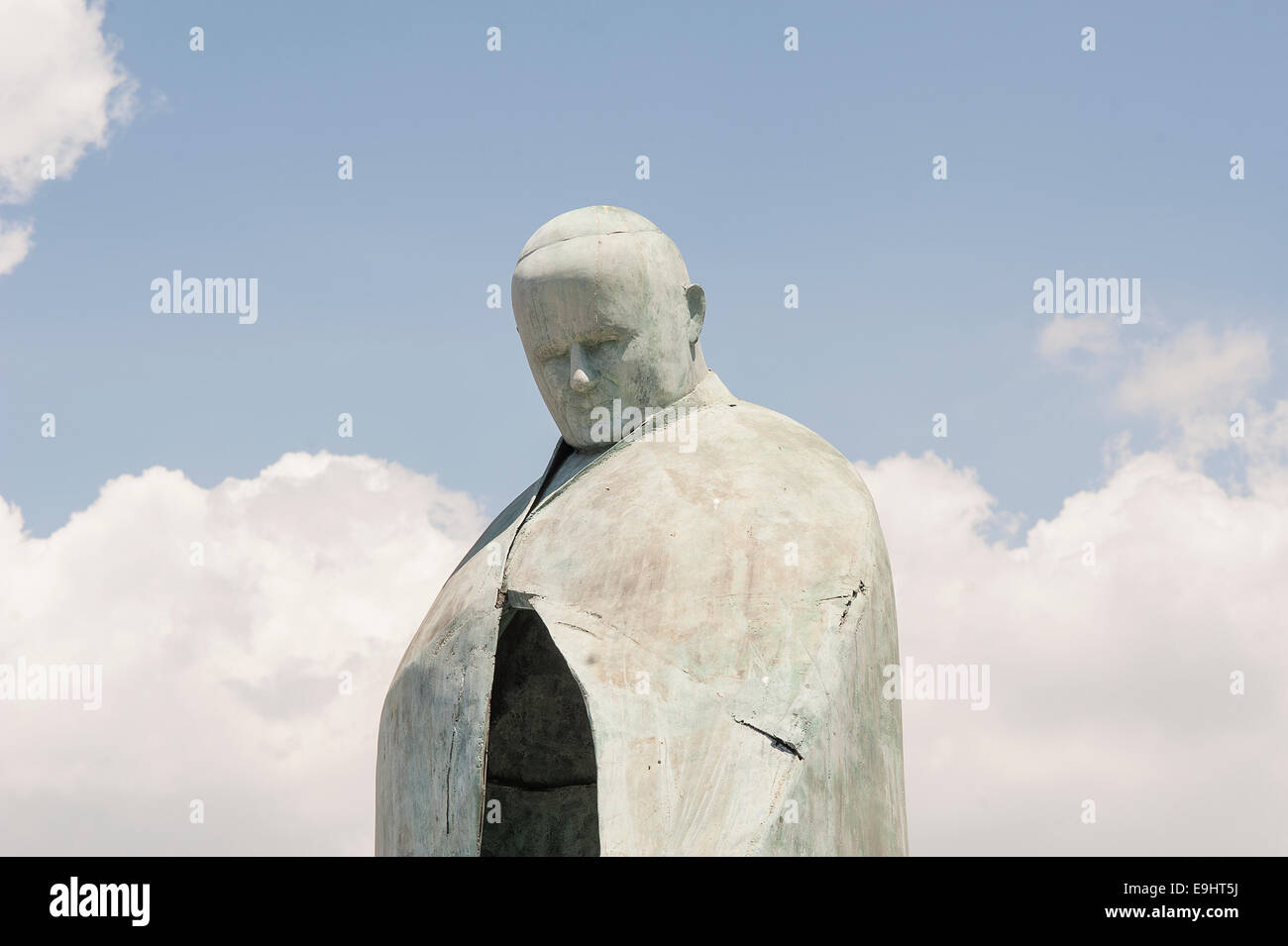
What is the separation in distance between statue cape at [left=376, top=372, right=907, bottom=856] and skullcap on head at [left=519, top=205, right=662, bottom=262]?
3.82ft

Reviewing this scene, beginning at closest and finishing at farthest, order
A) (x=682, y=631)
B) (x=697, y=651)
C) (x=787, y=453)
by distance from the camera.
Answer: (x=697, y=651), (x=682, y=631), (x=787, y=453)

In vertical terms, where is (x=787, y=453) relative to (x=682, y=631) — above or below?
above

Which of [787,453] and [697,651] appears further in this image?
[787,453]

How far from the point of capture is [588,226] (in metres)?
13.3

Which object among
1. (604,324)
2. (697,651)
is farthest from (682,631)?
(604,324)

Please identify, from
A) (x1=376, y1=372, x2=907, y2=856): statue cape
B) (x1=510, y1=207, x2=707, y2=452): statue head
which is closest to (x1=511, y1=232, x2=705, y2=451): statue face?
(x1=510, y1=207, x2=707, y2=452): statue head

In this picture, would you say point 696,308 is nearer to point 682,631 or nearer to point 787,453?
point 787,453

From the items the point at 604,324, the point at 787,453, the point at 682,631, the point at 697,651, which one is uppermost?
the point at 604,324

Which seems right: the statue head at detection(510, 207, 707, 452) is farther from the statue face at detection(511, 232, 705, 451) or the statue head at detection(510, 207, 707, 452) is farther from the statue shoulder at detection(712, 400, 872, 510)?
the statue shoulder at detection(712, 400, 872, 510)

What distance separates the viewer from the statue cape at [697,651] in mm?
11250

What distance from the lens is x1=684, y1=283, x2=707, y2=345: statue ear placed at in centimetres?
1355

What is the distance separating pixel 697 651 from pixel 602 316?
2.53 metres
